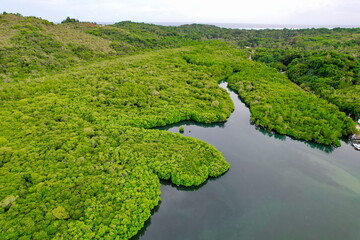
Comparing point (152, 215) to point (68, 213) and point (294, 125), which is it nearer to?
point (68, 213)

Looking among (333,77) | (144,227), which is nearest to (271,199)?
(144,227)

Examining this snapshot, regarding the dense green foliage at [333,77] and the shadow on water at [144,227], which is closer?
the shadow on water at [144,227]

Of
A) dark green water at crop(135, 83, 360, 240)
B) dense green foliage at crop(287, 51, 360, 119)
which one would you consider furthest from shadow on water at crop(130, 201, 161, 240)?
dense green foliage at crop(287, 51, 360, 119)

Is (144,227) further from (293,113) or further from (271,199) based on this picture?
(293,113)

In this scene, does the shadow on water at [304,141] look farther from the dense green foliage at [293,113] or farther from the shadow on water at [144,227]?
the shadow on water at [144,227]

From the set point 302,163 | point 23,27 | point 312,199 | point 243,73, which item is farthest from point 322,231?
point 23,27

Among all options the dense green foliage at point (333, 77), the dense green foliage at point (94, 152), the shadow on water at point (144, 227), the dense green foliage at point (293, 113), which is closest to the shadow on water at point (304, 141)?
the dense green foliage at point (293, 113)

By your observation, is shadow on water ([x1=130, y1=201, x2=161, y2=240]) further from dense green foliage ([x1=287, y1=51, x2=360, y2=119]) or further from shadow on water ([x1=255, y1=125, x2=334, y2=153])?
dense green foliage ([x1=287, y1=51, x2=360, y2=119])
